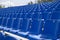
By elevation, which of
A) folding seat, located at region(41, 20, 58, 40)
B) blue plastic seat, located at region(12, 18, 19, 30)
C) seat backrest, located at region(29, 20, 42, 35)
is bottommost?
folding seat, located at region(41, 20, 58, 40)

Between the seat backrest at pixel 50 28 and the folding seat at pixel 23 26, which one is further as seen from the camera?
the folding seat at pixel 23 26

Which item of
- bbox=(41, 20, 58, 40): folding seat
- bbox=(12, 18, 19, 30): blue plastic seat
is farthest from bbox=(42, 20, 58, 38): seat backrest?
bbox=(12, 18, 19, 30): blue plastic seat

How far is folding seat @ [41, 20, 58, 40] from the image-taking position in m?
2.11

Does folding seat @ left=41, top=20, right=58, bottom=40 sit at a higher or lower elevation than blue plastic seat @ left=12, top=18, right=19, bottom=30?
lower

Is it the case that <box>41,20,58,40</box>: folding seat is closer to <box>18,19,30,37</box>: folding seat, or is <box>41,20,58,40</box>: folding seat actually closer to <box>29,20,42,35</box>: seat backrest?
<box>29,20,42,35</box>: seat backrest

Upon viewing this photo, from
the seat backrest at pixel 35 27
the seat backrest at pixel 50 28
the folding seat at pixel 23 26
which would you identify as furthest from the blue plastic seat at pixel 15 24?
the seat backrest at pixel 50 28

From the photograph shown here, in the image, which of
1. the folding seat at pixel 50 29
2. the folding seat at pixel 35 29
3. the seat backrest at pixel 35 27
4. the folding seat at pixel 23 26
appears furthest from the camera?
the folding seat at pixel 23 26

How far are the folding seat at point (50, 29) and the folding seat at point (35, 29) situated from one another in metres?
0.08

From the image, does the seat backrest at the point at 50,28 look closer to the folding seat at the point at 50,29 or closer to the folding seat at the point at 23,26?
the folding seat at the point at 50,29

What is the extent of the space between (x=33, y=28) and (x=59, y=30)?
2.19 feet

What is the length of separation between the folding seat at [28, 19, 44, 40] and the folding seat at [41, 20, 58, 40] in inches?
3.3

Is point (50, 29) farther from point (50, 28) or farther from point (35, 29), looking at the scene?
point (35, 29)

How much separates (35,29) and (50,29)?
41cm

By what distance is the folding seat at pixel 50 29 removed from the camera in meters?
2.11
